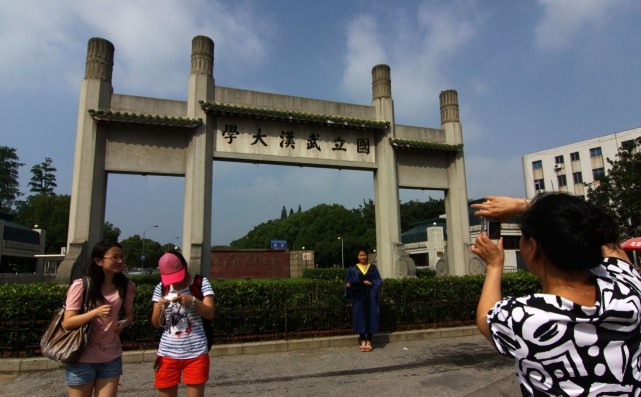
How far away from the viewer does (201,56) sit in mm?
12172

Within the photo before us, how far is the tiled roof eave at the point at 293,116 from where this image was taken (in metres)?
12.0

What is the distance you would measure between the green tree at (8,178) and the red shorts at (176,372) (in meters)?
66.9

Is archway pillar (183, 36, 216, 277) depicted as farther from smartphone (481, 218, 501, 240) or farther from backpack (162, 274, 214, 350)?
smartphone (481, 218, 501, 240)

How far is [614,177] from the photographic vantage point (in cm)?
2348

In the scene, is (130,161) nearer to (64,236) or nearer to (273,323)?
(273,323)

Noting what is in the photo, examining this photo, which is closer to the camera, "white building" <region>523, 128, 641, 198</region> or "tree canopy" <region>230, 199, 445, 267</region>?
"white building" <region>523, 128, 641, 198</region>

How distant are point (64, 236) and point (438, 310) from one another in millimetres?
55562

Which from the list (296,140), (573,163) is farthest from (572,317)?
(573,163)

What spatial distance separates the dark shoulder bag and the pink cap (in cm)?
66

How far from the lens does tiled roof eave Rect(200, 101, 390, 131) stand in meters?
12.0

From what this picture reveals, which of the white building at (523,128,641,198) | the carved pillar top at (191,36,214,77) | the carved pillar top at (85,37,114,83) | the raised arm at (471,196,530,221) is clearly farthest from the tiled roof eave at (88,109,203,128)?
the white building at (523,128,641,198)

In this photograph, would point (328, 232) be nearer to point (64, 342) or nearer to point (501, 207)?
point (64, 342)

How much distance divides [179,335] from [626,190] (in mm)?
26485

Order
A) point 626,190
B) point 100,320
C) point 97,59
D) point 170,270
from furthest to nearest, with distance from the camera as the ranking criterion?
point 626,190, point 97,59, point 170,270, point 100,320
